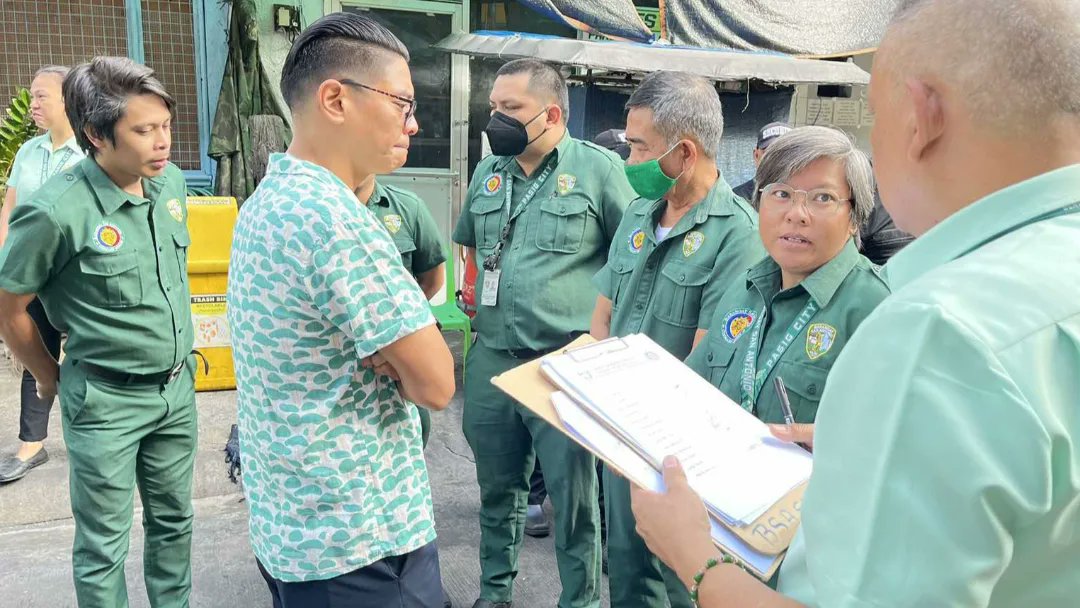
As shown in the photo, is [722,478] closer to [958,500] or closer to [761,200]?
[958,500]

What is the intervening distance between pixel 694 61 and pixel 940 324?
5.02 metres

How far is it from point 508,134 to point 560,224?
42 cm

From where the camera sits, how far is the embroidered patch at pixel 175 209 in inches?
110

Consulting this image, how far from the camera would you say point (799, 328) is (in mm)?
1857

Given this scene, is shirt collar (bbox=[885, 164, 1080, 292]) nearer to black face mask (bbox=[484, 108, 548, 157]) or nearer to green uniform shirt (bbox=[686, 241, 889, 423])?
green uniform shirt (bbox=[686, 241, 889, 423])

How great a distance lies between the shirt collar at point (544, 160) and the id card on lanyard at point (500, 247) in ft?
0.08

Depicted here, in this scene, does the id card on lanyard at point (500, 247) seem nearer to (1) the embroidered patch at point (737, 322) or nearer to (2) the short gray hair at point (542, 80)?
(2) the short gray hair at point (542, 80)

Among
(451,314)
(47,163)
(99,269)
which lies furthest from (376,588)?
(451,314)

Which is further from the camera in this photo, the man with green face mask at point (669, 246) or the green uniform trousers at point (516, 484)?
the green uniform trousers at point (516, 484)

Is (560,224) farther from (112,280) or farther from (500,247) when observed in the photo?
(112,280)

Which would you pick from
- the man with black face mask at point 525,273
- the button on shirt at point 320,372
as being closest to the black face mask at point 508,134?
the man with black face mask at point 525,273

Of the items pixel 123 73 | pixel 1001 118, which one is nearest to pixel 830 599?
pixel 1001 118

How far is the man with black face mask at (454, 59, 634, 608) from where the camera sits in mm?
2926

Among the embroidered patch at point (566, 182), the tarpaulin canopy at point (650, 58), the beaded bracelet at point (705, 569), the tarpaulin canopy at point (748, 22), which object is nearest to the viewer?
the beaded bracelet at point (705, 569)
